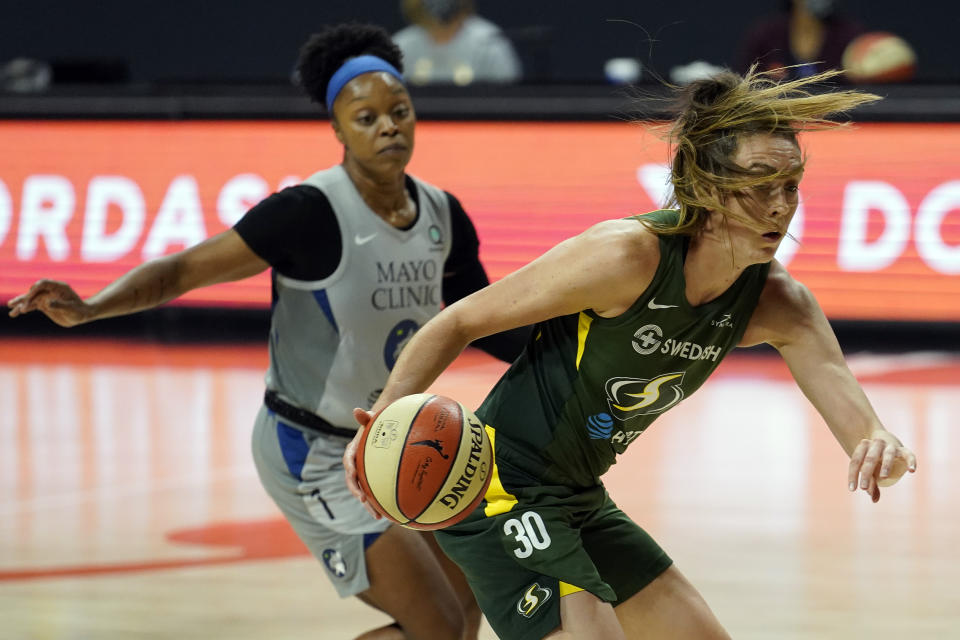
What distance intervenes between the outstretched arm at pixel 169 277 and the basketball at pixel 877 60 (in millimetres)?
6641

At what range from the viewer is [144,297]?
12.3ft

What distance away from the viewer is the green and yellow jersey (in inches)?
117

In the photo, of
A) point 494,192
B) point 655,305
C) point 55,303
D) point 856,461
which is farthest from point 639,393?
point 494,192

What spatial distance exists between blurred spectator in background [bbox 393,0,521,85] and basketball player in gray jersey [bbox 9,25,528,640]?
6.22 meters

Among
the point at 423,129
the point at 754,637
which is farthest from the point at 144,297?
the point at 423,129

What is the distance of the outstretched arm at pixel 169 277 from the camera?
146 inches

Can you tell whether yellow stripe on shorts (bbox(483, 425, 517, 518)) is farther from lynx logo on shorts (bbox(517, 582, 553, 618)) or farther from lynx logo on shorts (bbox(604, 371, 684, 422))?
lynx logo on shorts (bbox(604, 371, 684, 422))

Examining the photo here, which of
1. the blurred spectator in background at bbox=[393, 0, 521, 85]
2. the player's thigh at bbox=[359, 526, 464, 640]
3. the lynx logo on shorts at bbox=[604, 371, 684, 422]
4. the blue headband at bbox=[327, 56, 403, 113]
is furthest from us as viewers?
the blurred spectator in background at bbox=[393, 0, 521, 85]

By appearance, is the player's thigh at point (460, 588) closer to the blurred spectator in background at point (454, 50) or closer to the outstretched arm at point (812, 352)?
the outstretched arm at point (812, 352)

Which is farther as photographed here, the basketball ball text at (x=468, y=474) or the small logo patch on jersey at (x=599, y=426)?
the small logo patch on jersey at (x=599, y=426)

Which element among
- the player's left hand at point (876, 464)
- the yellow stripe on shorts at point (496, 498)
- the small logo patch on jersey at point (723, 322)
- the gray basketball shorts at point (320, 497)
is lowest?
the gray basketball shorts at point (320, 497)

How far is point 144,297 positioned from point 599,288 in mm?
1418

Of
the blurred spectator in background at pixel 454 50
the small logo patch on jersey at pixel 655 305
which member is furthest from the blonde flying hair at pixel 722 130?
the blurred spectator in background at pixel 454 50

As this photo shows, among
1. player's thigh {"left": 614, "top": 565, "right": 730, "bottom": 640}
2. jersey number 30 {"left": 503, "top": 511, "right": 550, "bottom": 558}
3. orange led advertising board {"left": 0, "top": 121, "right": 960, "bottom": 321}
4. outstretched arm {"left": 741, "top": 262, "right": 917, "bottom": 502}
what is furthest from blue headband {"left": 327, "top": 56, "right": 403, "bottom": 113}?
orange led advertising board {"left": 0, "top": 121, "right": 960, "bottom": 321}
